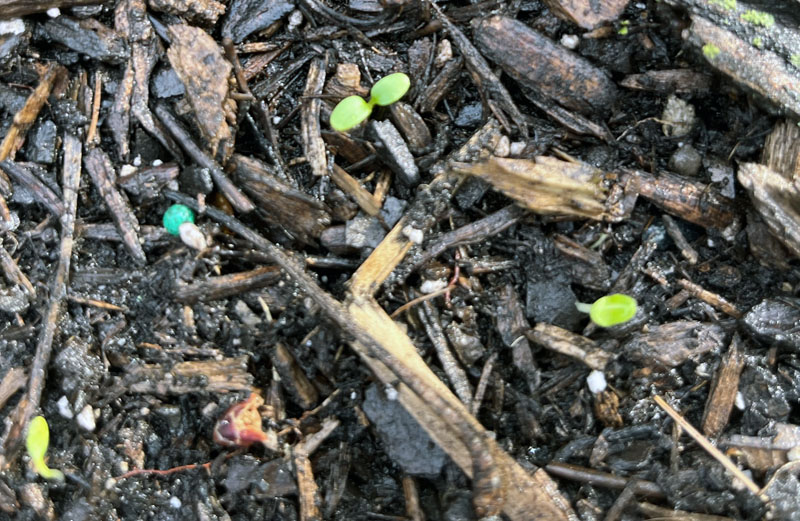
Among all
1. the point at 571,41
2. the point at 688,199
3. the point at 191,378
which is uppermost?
the point at 571,41

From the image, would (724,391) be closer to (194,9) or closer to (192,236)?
(192,236)

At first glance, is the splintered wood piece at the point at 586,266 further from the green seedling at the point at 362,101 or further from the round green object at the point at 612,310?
the green seedling at the point at 362,101

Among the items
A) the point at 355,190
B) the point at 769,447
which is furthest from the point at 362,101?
the point at 769,447

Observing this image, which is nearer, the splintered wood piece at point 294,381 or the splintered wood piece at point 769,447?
the splintered wood piece at point 769,447

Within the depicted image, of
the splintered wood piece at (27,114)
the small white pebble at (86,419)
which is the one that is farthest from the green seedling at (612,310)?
the splintered wood piece at (27,114)

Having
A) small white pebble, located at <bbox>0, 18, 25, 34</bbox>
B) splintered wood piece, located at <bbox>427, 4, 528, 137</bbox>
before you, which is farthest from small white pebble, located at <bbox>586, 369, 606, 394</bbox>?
small white pebble, located at <bbox>0, 18, 25, 34</bbox>

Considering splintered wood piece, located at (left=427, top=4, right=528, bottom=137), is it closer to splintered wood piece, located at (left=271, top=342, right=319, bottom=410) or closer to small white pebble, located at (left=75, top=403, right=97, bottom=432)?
splintered wood piece, located at (left=271, top=342, right=319, bottom=410)
